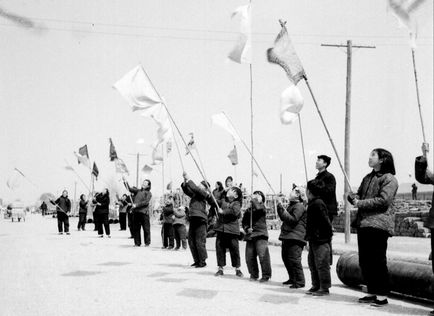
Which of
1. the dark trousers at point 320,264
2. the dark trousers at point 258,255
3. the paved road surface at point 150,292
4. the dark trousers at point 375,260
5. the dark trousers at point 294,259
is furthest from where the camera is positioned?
the dark trousers at point 258,255

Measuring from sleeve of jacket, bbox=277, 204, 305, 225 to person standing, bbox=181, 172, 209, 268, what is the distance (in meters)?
2.93

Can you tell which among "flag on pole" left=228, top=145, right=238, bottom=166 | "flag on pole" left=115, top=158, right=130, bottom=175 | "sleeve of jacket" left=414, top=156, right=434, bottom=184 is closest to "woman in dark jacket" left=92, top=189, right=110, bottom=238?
"flag on pole" left=115, top=158, right=130, bottom=175

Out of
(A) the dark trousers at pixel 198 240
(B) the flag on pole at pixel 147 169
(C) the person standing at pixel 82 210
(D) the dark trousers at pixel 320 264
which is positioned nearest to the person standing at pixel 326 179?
(D) the dark trousers at pixel 320 264

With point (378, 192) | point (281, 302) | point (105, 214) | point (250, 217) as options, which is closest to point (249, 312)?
point (281, 302)

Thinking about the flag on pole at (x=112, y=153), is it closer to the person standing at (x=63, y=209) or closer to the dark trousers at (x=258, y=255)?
the person standing at (x=63, y=209)

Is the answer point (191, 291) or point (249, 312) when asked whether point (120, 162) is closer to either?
point (191, 291)

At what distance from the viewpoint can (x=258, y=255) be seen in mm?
9469

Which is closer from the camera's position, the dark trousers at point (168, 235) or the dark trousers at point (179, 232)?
the dark trousers at point (179, 232)

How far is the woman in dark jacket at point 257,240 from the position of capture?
924cm

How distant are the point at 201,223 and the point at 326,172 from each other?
3957 mm

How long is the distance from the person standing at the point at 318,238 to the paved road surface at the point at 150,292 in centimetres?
24

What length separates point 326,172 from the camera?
8.40 metres

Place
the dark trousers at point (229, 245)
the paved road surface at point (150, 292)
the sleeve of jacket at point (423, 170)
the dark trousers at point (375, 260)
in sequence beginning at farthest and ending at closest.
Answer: the dark trousers at point (229, 245) → the dark trousers at point (375, 260) → the sleeve of jacket at point (423, 170) → the paved road surface at point (150, 292)

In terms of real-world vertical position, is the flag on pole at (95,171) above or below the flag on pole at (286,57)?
below
